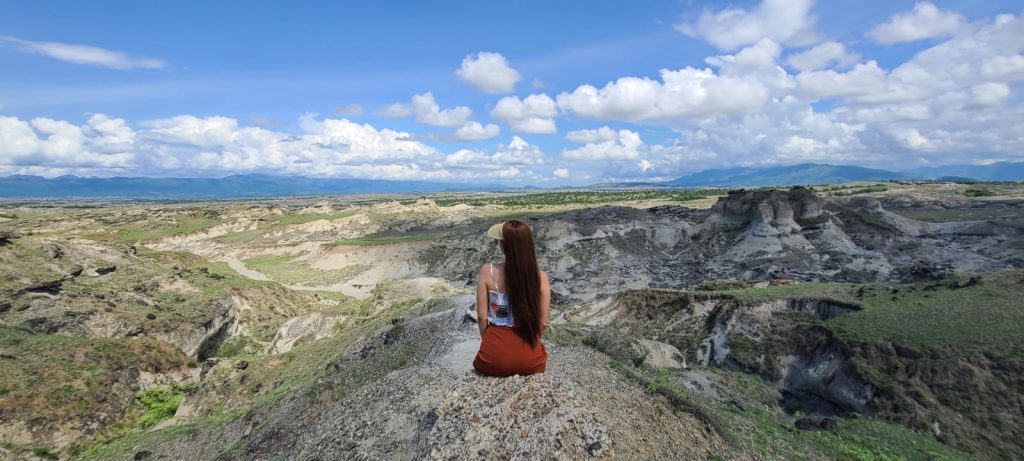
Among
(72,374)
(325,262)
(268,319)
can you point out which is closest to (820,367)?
(72,374)

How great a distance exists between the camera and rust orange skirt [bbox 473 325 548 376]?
26.7ft

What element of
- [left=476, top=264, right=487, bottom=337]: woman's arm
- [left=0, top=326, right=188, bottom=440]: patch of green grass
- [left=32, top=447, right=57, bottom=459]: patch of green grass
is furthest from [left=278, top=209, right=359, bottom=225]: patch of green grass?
[left=476, top=264, right=487, bottom=337]: woman's arm

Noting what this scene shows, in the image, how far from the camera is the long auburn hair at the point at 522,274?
23.6ft

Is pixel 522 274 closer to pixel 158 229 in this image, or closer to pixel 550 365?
pixel 550 365

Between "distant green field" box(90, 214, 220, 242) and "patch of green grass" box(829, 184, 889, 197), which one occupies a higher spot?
"patch of green grass" box(829, 184, 889, 197)

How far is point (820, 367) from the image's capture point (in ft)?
64.8

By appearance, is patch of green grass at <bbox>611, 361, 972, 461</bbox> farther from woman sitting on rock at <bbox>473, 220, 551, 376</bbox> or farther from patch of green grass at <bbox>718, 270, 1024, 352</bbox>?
patch of green grass at <bbox>718, 270, 1024, 352</bbox>

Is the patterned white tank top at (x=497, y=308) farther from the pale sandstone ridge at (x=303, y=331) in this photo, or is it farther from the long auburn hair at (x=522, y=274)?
the pale sandstone ridge at (x=303, y=331)

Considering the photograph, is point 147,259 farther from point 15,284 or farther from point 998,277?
point 998,277

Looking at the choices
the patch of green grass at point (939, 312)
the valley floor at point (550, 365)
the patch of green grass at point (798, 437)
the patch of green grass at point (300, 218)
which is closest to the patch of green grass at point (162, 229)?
the patch of green grass at point (300, 218)

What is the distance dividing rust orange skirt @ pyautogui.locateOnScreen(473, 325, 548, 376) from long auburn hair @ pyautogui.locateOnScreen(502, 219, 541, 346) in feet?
1.67

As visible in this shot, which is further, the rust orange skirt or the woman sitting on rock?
the rust orange skirt

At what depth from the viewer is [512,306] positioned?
7609mm

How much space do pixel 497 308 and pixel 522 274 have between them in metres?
0.88
